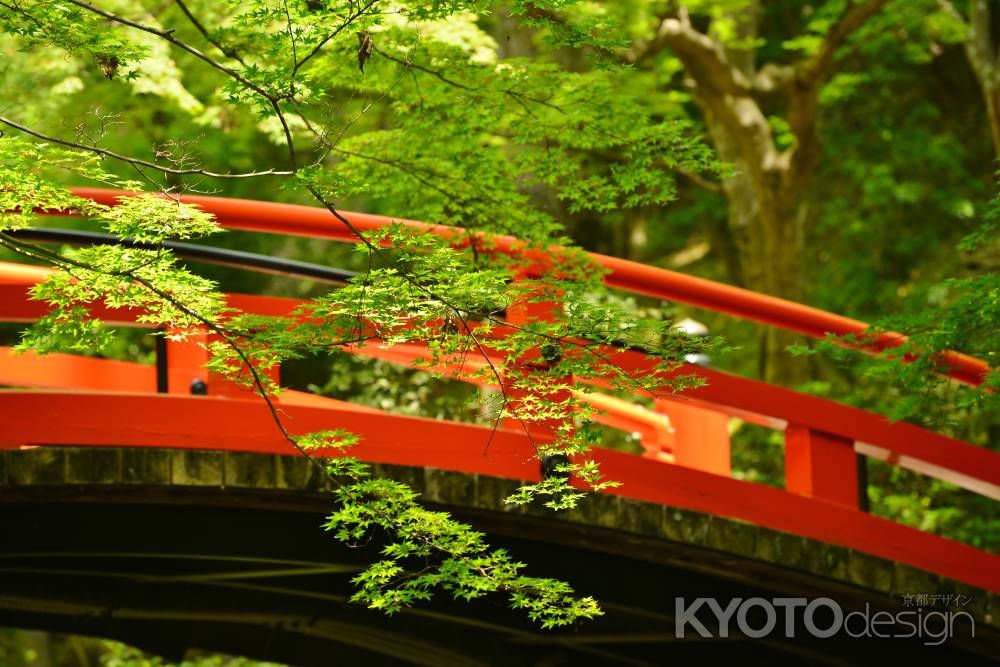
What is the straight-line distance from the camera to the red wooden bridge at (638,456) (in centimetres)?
383

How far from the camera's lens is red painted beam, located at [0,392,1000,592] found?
3.82m

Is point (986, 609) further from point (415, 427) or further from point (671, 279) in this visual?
point (415, 427)

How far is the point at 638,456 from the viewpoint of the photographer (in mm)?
4027

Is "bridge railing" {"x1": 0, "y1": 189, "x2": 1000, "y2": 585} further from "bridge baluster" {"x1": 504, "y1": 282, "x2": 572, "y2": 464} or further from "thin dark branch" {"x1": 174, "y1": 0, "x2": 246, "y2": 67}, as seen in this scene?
"thin dark branch" {"x1": 174, "y1": 0, "x2": 246, "y2": 67}

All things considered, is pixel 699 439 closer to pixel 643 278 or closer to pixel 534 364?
pixel 643 278

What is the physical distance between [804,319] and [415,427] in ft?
5.43

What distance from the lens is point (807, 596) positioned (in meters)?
4.73

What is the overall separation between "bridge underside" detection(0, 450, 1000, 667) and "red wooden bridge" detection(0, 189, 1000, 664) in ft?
0.43

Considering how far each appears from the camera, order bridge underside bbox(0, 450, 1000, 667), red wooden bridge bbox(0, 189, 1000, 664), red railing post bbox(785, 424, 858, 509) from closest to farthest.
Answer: red wooden bridge bbox(0, 189, 1000, 664) → bridge underside bbox(0, 450, 1000, 667) → red railing post bbox(785, 424, 858, 509)

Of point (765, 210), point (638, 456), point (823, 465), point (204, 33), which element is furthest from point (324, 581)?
point (765, 210)

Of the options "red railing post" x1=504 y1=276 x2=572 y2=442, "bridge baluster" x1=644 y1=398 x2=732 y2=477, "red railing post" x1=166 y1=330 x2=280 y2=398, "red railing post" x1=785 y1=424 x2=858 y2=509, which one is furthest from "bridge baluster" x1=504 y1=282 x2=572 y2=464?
"red railing post" x1=785 y1=424 x2=858 y2=509

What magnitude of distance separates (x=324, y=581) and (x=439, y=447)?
3.96 ft

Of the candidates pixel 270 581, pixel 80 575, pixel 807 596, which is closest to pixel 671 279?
pixel 807 596

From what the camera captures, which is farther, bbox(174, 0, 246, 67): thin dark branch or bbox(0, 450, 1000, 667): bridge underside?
bbox(0, 450, 1000, 667): bridge underside
